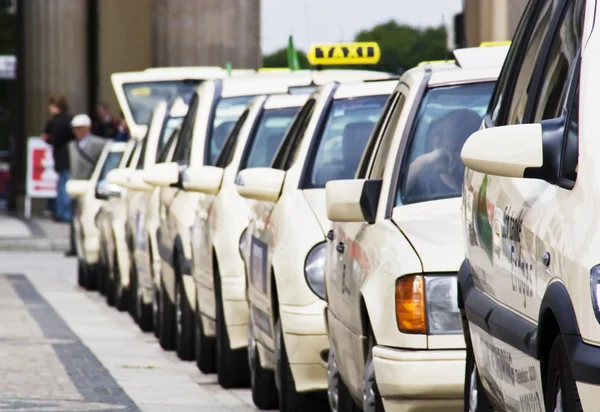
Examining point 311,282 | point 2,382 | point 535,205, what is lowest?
point 2,382

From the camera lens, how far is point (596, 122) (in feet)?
15.4

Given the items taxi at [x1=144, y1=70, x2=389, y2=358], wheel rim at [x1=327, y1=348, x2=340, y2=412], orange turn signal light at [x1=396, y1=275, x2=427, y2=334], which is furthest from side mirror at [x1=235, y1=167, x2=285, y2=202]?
taxi at [x1=144, y1=70, x2=389, y2=358]

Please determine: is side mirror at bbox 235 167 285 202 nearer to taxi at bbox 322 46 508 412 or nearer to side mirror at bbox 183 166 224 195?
taxi at bbox 322 46 508 412

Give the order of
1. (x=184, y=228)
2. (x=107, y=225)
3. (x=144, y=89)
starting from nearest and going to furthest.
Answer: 1. (x=184, y=228)
2. (x=107, y=225)
3. (x=144, y=89)

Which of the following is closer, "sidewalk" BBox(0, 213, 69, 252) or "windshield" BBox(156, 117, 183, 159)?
"windshield" BBox(156, 117, 183, 159)

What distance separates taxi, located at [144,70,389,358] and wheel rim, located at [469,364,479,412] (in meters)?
6.02

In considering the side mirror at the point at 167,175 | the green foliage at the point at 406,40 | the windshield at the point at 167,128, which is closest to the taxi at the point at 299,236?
the side mirror at the point at 167,175

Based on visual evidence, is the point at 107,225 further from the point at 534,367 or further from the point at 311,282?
the point at 534,367

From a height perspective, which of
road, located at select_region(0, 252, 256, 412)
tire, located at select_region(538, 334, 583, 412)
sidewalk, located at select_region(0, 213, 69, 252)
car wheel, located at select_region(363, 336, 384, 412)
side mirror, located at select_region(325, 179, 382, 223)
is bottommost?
sidewalk, located at select_region(0, 213, 69, 252)

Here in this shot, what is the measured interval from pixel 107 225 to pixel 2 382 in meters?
8.64

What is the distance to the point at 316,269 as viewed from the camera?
8758mm

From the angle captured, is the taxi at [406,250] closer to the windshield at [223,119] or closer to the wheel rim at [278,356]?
the wheel rim at [278,356]

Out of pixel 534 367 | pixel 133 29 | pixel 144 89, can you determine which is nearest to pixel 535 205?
pixel 534 367

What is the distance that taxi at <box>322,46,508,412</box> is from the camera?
21.9 ft
